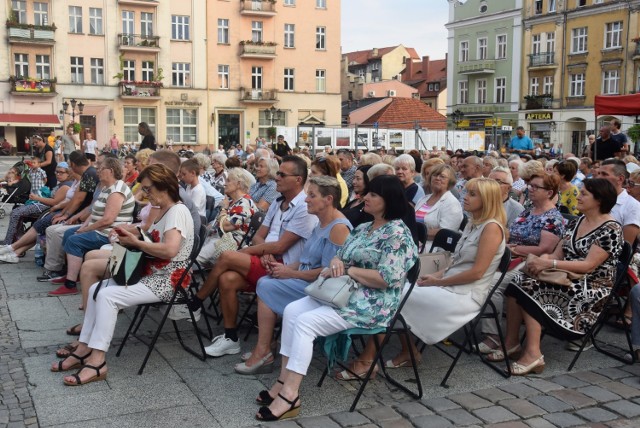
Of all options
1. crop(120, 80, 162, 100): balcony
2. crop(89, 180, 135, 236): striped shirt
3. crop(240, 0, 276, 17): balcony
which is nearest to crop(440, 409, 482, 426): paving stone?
crop(89, 180, 135, 236): striped shirt

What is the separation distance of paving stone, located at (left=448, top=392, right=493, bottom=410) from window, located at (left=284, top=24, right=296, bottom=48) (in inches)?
1750

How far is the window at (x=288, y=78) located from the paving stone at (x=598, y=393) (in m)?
44.0

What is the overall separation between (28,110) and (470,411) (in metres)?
41.5

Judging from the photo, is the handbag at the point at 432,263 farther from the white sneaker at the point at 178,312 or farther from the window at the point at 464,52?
the window at the point at 464,52

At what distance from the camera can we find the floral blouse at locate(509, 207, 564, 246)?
5.45 metres

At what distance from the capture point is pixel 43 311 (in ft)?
20.8

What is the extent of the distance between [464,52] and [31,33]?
1192 inches

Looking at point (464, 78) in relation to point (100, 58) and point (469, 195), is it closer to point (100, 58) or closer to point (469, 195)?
point (100, 58)

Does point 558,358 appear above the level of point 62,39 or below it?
below

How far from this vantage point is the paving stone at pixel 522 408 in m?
4.11

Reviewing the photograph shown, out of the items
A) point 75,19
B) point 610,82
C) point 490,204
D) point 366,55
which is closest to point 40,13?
point 75,19

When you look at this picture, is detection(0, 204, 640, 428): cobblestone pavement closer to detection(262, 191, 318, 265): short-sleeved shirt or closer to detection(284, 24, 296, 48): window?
detection(262, 191, 318, 265): short-sleeved shirt

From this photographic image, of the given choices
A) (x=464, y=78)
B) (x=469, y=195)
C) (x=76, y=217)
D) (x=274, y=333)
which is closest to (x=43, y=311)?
(x=76, y=217)

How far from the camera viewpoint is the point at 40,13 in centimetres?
4016
